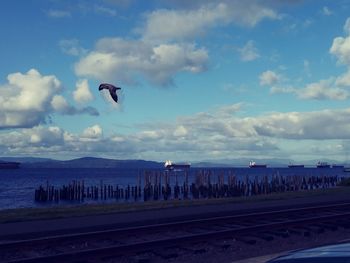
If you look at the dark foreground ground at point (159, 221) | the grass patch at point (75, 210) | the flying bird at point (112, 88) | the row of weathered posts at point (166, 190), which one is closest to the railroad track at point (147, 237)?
the dark foreground ground at point (159, 221)

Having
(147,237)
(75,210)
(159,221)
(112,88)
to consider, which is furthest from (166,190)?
(112,88)

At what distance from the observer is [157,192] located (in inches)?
2360

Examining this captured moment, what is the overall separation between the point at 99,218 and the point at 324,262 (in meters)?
15.7

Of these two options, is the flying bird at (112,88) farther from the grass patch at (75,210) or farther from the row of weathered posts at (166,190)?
the row of weathered posts at (166,190)

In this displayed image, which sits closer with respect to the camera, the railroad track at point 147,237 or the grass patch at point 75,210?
the railroad track at point 147,237

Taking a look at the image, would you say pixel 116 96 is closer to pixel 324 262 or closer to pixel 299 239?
pixel 299 239

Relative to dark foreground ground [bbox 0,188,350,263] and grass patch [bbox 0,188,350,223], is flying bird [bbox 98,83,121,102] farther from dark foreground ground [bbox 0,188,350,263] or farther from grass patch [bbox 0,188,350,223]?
grass patch [bbox 0,188,350,223]

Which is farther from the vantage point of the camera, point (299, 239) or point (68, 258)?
point (299, 239)

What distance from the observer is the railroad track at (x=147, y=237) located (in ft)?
36.2

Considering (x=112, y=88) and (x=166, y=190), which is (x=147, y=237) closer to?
(x=112, y=88)

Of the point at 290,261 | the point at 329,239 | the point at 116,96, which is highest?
the point at 116,96

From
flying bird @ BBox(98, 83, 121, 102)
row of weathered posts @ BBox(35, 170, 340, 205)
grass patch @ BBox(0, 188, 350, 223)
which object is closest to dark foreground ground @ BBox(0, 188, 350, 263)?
grass patch @ BBox(0, 188, 350, 223)

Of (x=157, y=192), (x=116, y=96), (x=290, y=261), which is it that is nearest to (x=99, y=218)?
(x=116, y=96)

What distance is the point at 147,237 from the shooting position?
45.5 feet
